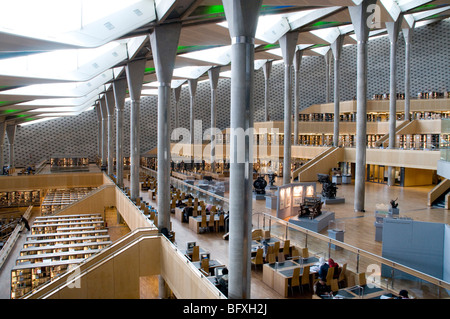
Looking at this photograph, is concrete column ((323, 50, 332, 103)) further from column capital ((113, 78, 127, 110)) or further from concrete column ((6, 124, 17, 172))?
concrete column ((6, 124, 17, 172))

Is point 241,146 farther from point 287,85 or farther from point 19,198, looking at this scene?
point 19,198

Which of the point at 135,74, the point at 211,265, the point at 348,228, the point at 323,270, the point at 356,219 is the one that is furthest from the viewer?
the point at 135,74

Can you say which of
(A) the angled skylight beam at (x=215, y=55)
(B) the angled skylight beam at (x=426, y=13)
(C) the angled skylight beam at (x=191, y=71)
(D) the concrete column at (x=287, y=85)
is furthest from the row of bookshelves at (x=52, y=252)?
(B) the angled skylight beam at (x=426, y=13)

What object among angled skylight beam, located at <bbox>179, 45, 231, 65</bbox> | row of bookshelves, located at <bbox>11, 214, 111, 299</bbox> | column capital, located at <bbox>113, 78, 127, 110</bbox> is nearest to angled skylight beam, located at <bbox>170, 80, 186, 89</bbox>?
angled skylight beam, located at <bbox>179, 45, 231, 65</bbox>

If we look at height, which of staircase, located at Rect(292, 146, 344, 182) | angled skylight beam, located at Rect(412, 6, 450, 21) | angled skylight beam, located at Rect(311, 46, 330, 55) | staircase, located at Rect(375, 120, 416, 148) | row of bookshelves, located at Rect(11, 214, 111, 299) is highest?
angled skylight beam, located at Rect(412, 6, 450, 21)

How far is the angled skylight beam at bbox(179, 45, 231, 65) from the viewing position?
77.8 feet

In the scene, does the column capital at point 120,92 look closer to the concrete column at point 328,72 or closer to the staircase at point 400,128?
the staircase at point 400,128

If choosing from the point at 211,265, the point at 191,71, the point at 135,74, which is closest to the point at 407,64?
the point at 191,71

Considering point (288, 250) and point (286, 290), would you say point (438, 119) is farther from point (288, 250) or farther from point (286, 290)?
point (286, 290)

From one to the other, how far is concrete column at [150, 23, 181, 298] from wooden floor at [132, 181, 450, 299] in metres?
1.27

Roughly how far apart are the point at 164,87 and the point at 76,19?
3.57 metres

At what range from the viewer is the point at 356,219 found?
15.6 metres

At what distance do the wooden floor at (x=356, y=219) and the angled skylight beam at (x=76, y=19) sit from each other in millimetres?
7237

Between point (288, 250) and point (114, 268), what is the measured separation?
204 inches
